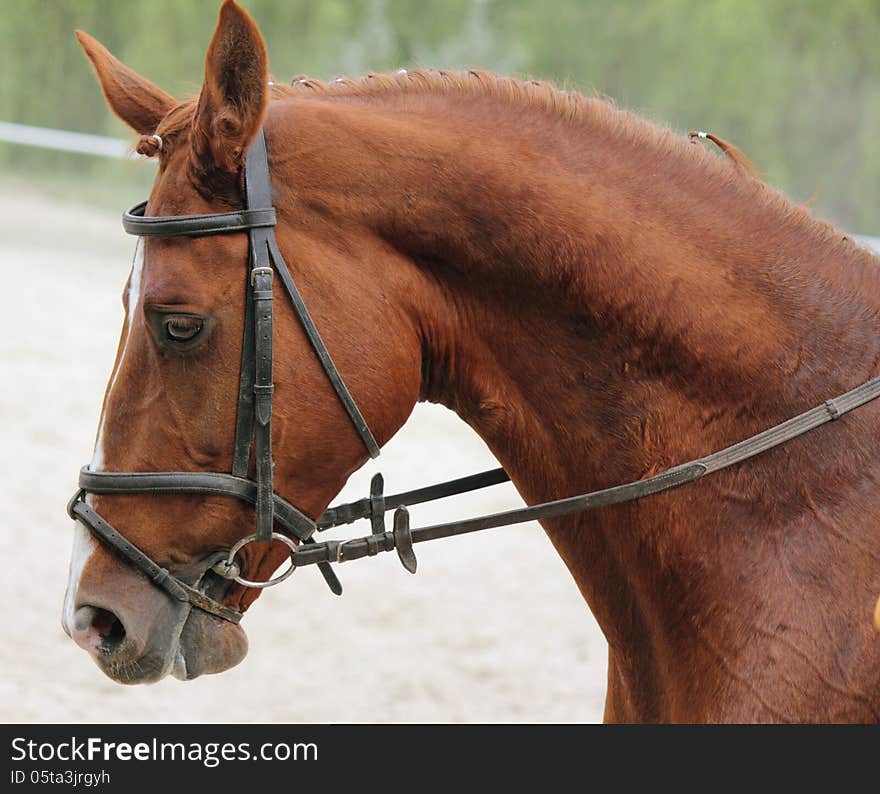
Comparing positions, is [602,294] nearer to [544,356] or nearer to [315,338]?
[544,356]

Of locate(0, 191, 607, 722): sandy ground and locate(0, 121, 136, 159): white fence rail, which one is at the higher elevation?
locate(0, 121, 136, 159): white fence rail

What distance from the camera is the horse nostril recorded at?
217 cm

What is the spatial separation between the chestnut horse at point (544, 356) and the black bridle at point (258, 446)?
0.09ft

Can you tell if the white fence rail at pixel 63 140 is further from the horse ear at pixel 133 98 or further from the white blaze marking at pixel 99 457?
the white blaze marking at pixel 99 457

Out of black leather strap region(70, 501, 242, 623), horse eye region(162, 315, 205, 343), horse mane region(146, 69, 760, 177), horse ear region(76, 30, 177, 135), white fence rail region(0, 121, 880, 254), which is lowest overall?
black leather strap region(70, 501, 242, 623)

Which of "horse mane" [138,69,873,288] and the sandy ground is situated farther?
the sandy ground

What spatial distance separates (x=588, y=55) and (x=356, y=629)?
1396 cm

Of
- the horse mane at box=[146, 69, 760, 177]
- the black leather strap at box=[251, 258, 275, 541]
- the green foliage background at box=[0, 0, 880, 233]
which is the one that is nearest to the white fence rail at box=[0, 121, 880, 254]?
the green foliage background at box=[0, 0, 880, 233]

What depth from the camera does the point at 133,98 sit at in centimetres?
241

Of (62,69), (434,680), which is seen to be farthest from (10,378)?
(62,69)

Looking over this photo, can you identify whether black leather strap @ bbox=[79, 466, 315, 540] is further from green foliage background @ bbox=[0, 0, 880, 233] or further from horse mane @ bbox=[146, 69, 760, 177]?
green foliage background @ bbox=[0, 0, 880, 233]

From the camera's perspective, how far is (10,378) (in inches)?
342

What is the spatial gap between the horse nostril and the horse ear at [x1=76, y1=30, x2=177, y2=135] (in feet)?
3.46

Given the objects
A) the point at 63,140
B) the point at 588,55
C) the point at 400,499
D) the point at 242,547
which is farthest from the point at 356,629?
the point at 588,55
